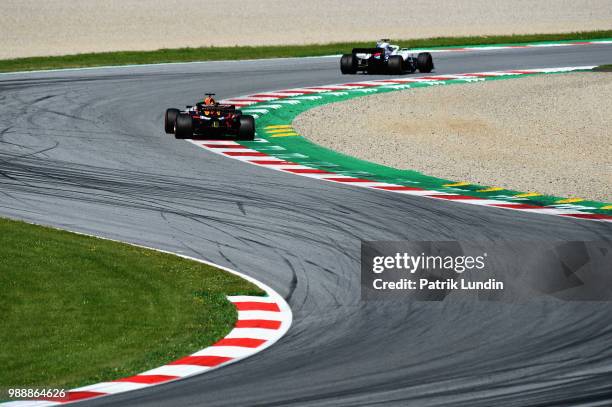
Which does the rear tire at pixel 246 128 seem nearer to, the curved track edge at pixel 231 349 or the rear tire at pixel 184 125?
the rear tire at pixel 184 125

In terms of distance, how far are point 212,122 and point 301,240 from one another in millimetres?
9431

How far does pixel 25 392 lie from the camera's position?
9836 millimetres

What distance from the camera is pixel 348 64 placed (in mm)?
37625

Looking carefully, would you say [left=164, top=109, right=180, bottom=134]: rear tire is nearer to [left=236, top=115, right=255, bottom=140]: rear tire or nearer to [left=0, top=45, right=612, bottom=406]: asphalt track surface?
[left=0, top=45, right=612, bottom=406]: asphalt track surface

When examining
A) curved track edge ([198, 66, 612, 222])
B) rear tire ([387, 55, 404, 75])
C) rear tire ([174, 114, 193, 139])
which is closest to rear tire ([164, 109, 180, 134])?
rear tire ([174, 114, 193, 139])

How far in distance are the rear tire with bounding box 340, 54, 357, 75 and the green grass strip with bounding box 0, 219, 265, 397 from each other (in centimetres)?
2195

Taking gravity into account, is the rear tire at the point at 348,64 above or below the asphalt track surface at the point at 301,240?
above

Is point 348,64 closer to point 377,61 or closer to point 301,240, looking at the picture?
point 377,61

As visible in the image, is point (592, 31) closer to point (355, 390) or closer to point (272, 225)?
point (272, 225)

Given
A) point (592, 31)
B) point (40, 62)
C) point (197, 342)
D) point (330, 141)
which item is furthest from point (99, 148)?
point (592, 31)

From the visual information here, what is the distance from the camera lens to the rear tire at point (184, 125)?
2559 cm

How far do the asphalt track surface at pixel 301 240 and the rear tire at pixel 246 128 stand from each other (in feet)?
4.87

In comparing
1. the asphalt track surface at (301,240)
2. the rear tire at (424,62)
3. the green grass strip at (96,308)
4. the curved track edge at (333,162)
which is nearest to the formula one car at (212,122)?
the curved track edge at (333,162)

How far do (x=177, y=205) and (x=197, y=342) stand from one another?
7662 millimetres
